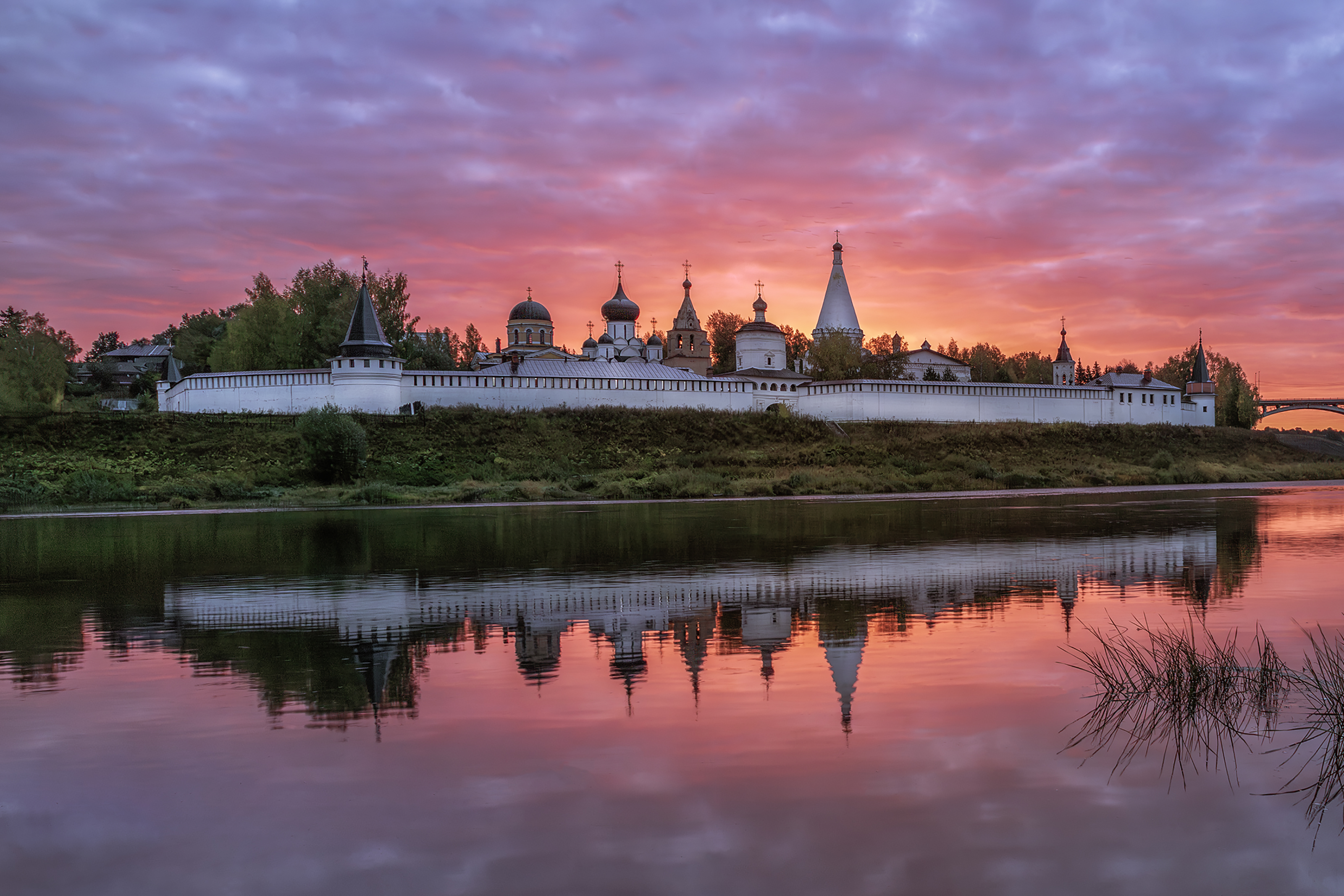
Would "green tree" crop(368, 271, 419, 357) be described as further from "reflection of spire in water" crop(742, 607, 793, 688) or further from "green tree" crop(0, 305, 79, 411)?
"reflection of spire in water" crop(742, 607, 793, 688)

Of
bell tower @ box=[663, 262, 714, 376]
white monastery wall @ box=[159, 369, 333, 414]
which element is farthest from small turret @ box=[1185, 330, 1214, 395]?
white monastery wall @ box=[159, 369, 333, 414]

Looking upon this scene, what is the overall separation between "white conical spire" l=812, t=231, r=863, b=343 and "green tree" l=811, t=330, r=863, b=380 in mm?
6455

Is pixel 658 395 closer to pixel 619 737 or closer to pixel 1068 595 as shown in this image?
pixel 1068 595

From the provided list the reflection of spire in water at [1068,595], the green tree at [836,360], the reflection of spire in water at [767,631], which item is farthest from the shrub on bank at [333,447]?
the green tree at [836,360]

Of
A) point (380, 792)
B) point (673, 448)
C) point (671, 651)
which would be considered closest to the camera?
point (380, 792)

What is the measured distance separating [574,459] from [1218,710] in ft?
113

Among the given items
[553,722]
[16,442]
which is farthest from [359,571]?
[16,442]

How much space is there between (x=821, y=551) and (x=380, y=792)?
12222 mm

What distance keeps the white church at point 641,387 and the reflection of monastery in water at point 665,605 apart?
31.3 meters

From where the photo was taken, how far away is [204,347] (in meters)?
77.6

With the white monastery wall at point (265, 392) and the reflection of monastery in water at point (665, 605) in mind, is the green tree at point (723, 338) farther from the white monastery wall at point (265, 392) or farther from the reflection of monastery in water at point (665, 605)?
the reflection of monastery in water at point (665, 605)

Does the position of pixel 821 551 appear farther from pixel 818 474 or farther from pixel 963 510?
pixel 818 474

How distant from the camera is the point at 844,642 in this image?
963 centimetres

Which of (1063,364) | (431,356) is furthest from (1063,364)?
(431,356)
